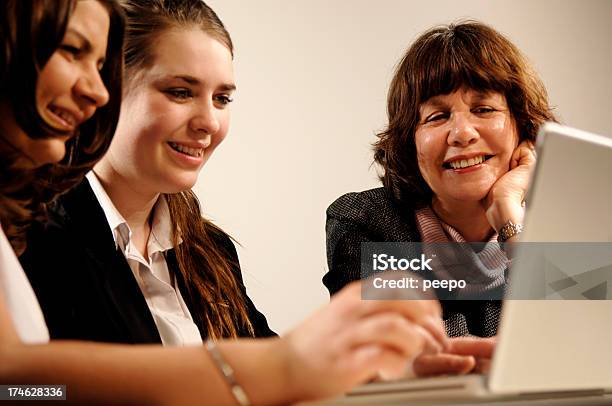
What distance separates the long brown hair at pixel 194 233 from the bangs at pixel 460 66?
0.48 m

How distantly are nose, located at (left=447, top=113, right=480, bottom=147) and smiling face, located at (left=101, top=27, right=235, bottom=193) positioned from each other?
53 cm

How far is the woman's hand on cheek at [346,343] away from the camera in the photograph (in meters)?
0.48

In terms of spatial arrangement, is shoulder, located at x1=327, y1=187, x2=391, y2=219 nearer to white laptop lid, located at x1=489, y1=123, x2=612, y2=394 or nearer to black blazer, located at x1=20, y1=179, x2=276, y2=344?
black blazer, located at x1=20, y1=179, x2=276, y2=344

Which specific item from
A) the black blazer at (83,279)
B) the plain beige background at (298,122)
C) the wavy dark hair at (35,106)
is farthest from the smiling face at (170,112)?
the plain beige background at (298,122)

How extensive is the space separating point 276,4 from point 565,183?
2018 mm

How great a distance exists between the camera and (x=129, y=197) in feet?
4.17

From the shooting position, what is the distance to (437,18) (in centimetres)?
259

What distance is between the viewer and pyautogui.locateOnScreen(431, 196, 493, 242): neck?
5.43ft

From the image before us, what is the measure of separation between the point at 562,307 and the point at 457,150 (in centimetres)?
106

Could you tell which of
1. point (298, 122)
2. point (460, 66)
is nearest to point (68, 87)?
point (460, 66)

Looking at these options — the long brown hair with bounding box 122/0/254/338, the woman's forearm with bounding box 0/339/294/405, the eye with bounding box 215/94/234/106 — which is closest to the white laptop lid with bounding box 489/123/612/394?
the woman's forearm with bounding box 0/339/294/405

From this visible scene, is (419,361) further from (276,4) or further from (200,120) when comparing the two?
(276,4)

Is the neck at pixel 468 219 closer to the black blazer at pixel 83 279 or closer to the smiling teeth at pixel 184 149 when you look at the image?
the smiling teeth at pixel 184 149

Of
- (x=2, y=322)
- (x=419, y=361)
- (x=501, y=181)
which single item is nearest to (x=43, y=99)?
(x=2, y=322)
